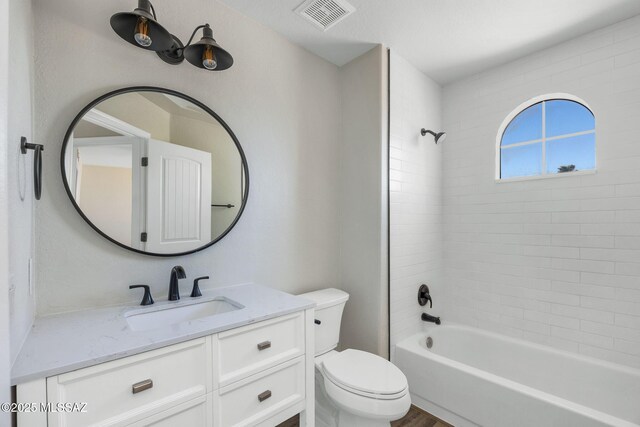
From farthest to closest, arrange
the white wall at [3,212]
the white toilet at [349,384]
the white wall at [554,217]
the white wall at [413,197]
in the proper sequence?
the white wall at [413,197]
the white wall at [554,217]
the white toilet at [349,384]
the white wall at [3,212]

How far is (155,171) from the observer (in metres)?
1.51

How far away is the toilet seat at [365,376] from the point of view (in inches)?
57.8

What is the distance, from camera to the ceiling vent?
67.3 inches

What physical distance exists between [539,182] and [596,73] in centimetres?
78

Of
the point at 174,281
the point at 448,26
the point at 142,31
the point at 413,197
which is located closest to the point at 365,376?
the point at 174,281

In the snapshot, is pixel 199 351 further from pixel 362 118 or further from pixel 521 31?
pixel 521 31

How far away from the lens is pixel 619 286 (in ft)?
6.19

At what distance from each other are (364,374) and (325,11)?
6.99ft

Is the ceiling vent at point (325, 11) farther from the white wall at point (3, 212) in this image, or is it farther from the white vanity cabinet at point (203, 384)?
the white vanity cabinet at point (203, 384)

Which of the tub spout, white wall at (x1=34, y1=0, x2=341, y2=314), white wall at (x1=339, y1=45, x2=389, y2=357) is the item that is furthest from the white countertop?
the tub spout

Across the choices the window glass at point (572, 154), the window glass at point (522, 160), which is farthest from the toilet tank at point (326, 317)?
the window glass at point (572, 154)

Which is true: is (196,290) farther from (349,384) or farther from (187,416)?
(349,384)

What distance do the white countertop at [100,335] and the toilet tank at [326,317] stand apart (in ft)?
1.61

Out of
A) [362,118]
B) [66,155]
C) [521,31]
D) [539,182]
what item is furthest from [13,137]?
[539,182]
